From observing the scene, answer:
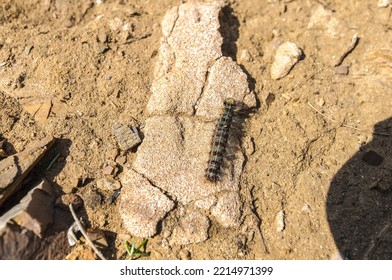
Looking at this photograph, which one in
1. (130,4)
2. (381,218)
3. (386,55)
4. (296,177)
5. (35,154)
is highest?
(130,4)

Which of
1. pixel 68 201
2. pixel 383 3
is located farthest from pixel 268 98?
pixel 68 201

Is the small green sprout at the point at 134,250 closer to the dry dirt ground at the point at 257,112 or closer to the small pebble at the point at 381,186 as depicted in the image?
the dry dirt ground at the point at 257,112

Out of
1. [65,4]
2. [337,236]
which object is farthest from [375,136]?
[65,4]

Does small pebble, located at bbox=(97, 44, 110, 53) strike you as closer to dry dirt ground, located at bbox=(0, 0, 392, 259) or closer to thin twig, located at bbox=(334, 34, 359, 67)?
dry dirt ground, located at bbox=(0, 0, 392, 259)

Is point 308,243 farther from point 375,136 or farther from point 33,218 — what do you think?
point 33,218

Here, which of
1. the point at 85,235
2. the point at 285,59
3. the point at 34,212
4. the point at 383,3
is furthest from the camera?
the point at 383,3

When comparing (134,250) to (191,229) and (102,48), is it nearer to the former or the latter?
(191,229)

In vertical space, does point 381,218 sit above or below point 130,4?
below
